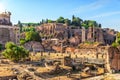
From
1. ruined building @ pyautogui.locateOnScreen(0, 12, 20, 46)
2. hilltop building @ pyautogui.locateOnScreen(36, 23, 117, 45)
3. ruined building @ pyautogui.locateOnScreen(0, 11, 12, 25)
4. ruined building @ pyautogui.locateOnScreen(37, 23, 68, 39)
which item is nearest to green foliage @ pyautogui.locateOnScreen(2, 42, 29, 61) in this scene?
ruined building @ pyautogui.locateOnScreen(0, 12, 20, 46)

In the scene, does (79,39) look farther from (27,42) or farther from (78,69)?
(78,69)

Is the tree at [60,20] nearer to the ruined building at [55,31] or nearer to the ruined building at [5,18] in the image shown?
the ruined building at [55,31]

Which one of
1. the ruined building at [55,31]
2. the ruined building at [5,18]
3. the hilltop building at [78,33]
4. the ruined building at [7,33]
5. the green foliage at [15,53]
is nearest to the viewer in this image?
the green foliage at [15,53]

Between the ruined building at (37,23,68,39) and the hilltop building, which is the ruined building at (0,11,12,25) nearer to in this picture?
the ruined building at (37,23,68,39)

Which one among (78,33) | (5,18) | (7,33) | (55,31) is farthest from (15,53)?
(78,33)

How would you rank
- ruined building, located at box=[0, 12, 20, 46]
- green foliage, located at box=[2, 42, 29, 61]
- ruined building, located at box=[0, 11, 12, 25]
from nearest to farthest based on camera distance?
1. green foliage, located at box=[2, 42, 29, 61]
2. ruined building, located at box=[0, 12, 20, 46]
3. ruined building, located at box=[0, 11, 12, 25]

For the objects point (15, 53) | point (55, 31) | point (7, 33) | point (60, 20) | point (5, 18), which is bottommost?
point (15, 53)

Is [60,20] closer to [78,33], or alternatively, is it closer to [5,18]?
[78,33]

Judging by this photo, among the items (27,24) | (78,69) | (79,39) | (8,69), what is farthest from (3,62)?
(27,24)

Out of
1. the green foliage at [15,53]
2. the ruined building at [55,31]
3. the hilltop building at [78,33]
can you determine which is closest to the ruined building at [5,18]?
the ruined building at [55,31]

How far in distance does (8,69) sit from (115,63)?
15036 millimetres

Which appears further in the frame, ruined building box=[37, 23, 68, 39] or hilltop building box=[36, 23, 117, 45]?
ruined building box=[37, 23, 68, 39]

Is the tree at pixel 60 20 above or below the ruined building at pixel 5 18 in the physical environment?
above

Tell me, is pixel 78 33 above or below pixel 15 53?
above
